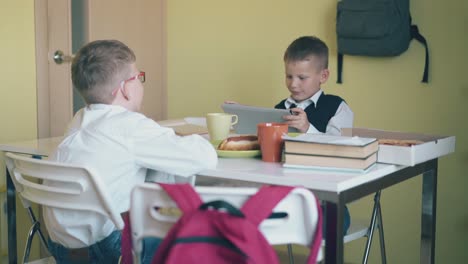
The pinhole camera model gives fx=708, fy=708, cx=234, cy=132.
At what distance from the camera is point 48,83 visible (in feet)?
10.6

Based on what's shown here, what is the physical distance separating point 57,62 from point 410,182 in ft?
5.36

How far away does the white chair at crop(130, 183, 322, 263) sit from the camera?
57.5 inches

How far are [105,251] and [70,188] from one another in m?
0.23

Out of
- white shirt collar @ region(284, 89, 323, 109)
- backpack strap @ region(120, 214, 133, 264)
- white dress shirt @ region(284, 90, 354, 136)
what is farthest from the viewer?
white shirt collar @ region(284, 89, 323, 109)

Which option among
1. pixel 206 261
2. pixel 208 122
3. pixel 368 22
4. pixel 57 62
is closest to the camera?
pixel 206 261

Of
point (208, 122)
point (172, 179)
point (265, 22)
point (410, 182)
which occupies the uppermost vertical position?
point (265, 22)

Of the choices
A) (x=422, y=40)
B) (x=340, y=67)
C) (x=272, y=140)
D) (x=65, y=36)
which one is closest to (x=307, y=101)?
(x=340, y=67)

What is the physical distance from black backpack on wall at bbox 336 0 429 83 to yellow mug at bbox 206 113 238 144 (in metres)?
0.96

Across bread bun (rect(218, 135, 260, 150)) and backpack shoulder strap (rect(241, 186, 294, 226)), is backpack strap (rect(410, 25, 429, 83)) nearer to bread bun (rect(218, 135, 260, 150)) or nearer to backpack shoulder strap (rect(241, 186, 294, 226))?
bread bun (rect(218, 135, 260, 150))

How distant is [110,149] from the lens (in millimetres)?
1935

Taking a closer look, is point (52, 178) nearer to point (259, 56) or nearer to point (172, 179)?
point (172, 179)

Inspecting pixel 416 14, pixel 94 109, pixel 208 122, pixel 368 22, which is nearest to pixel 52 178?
pixel 94 109

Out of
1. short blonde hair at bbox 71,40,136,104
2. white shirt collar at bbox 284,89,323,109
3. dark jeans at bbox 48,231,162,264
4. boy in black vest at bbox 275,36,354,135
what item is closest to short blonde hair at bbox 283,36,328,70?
boy in black vest at bbox 275,36,354,135

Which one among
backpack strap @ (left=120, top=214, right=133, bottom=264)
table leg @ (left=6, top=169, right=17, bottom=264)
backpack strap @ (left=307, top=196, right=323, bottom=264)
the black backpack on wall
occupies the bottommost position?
table leg @ (left=6, top=169, right=17, bottom=264)
